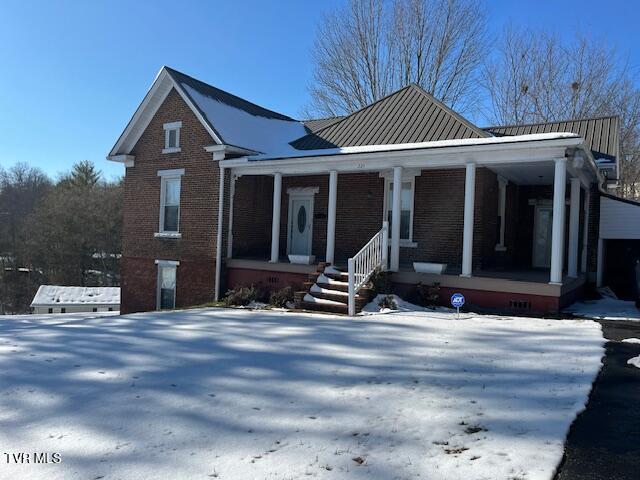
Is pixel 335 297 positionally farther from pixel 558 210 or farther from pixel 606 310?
pixel 606 310

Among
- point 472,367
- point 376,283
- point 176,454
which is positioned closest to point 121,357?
point 176,454

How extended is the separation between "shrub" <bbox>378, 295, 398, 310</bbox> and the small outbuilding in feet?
73.5

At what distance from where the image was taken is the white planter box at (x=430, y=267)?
433 inches

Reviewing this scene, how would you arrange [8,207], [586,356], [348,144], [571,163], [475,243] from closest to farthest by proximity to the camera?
[586,356], [571,163], [475,243], [348,144], [8,207]

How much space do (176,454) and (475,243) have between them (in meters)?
10.7

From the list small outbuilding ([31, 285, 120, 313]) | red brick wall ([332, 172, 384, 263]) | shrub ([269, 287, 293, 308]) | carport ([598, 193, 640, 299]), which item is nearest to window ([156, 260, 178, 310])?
shrub ([269, 287, 293, 308])

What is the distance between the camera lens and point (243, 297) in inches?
510

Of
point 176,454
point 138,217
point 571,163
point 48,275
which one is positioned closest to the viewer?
point 176,454

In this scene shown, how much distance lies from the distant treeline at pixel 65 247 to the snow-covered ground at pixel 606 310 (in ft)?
125

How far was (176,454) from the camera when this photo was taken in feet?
11.1

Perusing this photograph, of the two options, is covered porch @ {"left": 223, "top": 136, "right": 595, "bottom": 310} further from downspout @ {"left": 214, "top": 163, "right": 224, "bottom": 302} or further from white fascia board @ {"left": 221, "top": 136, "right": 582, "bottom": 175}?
downspout @ {"left": 214, "top": 163, "right": 224, "bottom": 302}

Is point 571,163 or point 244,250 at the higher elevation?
point 571,163

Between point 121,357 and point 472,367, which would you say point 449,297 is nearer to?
point 472,367

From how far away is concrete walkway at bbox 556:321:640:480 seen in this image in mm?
3088
